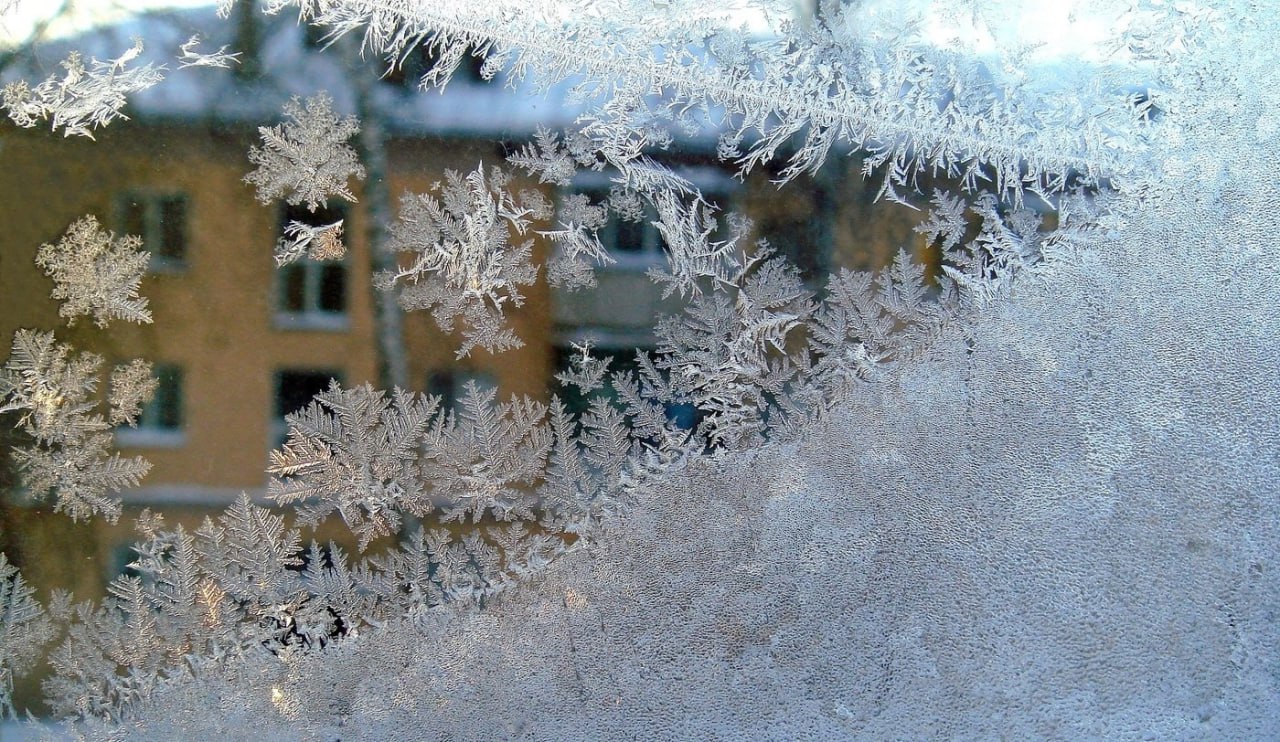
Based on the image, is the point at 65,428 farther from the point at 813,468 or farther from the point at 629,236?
the point at 813,468

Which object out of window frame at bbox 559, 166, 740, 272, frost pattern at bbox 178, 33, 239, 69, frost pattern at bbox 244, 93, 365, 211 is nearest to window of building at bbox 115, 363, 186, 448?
frost pattern at bbox 244, 93, 365, 211

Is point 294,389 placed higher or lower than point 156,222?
lower

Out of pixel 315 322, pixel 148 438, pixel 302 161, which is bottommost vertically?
pixel 148 438

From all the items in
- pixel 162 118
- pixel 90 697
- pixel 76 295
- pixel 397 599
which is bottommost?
pixel 90 697

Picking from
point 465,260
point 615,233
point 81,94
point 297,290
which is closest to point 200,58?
point 81,94

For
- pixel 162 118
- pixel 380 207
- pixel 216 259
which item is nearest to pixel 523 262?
pixel 380 207

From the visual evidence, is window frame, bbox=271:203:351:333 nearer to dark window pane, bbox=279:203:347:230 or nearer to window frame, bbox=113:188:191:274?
dark window pane, bbox=279:203:347:230

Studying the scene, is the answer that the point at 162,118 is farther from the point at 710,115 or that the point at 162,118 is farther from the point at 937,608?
the point at 937,608
